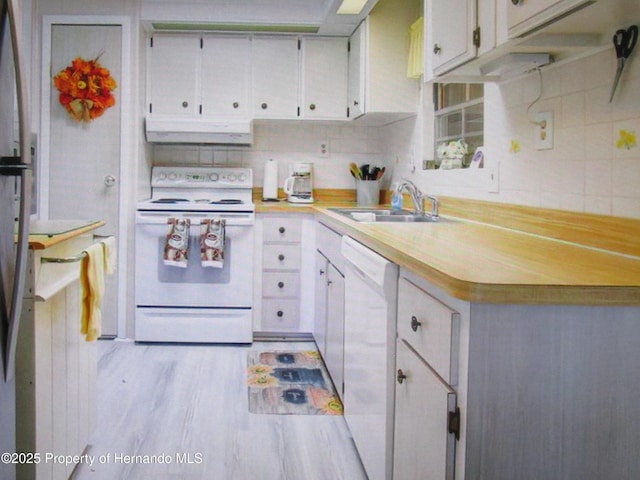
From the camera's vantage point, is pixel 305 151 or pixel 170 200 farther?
pixel 305 151

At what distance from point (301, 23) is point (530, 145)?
2.24 metres

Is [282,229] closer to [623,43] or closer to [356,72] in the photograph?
[356,72]

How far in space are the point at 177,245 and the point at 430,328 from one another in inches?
104

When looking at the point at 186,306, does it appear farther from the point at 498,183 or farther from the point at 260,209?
the point at 498,183

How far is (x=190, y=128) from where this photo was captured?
13.7 feet

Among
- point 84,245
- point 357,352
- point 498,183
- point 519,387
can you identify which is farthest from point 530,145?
point 84,245

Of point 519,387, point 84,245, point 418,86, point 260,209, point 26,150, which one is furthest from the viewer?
point 260,209

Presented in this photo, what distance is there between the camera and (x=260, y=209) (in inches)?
159

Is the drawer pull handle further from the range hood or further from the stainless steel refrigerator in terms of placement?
the range hood

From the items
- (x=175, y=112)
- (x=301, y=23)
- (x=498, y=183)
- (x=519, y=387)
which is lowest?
(x=519, y=387)

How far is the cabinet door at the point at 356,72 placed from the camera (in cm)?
383

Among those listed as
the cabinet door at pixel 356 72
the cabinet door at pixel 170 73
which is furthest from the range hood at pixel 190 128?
the cabinet door at pixel 356 72

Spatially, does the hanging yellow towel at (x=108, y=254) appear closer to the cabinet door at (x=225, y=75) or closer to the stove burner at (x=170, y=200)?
the stove burner at (x=170, y=200)

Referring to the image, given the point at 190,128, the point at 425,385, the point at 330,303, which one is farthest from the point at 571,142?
the point at 190,128
